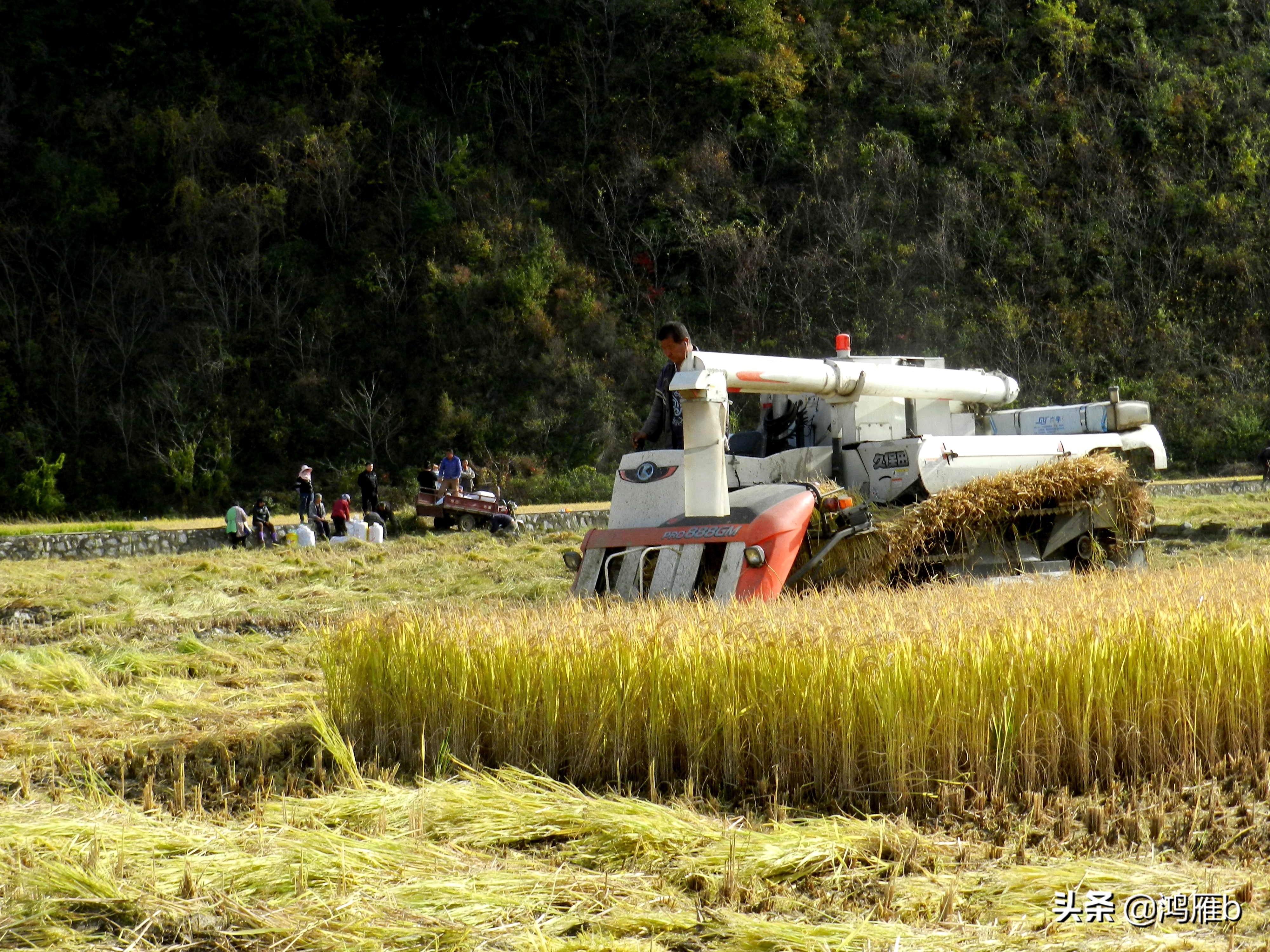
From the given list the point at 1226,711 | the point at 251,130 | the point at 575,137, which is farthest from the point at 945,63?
the point at 1226,711

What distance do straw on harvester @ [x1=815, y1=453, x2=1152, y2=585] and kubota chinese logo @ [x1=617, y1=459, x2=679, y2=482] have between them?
3.78 feet

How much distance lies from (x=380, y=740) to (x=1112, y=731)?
9.61 ft

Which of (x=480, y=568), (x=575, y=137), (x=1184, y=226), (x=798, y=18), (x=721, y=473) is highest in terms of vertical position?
(x=798, y=18)

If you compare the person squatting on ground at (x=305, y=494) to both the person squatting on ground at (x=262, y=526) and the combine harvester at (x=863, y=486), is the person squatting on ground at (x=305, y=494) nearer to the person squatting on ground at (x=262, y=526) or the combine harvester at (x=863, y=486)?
the person squatting on ground at (x=262, y=526)

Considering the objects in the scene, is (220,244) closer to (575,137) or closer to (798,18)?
(575,137)

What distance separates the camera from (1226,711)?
468cm

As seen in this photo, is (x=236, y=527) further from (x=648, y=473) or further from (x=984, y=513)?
(x=984, y=513)

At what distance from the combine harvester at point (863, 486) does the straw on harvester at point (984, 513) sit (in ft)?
0.04

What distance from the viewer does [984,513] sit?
820 centimetres

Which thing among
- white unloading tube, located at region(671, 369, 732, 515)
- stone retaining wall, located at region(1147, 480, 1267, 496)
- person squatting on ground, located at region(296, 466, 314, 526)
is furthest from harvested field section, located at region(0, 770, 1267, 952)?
stone retaining wall, located at region(1147, 480, 1267, 496)

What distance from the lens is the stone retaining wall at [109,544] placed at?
19109 mm

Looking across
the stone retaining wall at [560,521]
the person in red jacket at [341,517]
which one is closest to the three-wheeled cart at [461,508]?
the stone retaining wall at [560,521]

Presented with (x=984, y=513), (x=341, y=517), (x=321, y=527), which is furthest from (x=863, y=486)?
(x=321, y=527)

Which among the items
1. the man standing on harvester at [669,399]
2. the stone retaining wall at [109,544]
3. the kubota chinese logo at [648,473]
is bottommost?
the stone retaining wall at [109,544]
